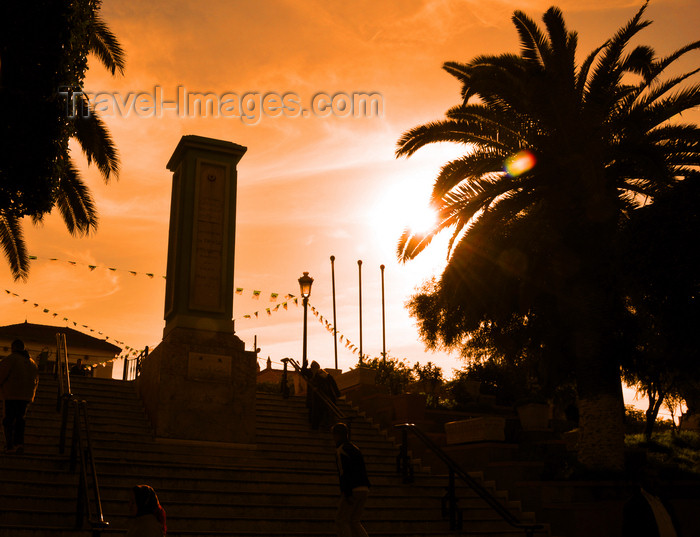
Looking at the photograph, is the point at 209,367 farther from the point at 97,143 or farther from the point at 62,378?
the point at 97,143

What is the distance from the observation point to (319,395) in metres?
15.0

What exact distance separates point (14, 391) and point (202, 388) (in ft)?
12.7

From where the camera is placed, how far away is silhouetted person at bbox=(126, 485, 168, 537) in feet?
18.6

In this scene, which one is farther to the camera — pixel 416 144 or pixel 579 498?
pixel 416 144

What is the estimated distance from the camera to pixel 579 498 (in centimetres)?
1154

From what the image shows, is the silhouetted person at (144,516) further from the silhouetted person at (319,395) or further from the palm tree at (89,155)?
the palm tree at (89,155)

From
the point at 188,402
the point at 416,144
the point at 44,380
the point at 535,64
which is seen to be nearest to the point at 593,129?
the point at 535,64

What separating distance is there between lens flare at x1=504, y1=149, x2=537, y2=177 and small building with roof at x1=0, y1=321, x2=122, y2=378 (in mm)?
38587

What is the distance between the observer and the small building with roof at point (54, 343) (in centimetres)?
4841

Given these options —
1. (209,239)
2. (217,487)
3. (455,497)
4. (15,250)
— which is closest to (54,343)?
(15,250)

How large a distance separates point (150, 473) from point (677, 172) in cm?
1118

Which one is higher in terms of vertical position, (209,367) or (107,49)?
(107,49)

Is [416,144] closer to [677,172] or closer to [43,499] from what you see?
[677,172]

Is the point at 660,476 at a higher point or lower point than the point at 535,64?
lower
